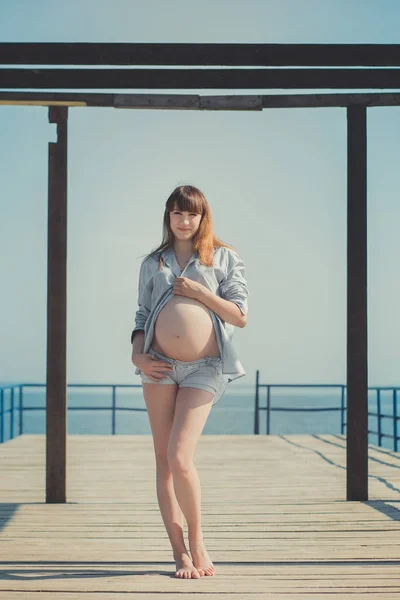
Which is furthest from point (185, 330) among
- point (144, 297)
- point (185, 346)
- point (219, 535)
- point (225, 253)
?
point (219, 535)

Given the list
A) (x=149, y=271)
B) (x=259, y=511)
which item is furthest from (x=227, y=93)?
(x=259, y=511)

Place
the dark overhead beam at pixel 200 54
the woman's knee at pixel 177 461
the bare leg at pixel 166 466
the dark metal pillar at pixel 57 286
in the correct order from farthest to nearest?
the dark metal pillar at pixel 57 286 < the dark overhead beam at pixel 200 54 < the bare leg at pixel 166 466 < the woman's knee at pixel 177 461

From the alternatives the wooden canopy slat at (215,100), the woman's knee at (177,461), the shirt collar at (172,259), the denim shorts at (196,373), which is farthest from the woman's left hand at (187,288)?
the wooden canopy slat at (215,100)

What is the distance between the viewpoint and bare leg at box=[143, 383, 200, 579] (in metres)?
3.07

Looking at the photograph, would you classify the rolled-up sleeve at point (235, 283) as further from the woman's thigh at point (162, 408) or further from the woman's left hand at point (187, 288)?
the woman's thigh at point (162, 408)

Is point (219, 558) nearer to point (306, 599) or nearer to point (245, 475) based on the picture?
point (306, 599)

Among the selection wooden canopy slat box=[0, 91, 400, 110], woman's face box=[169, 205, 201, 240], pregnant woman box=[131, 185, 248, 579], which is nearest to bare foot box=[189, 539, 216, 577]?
pregnant woman box=[131, 185, 248, 579]

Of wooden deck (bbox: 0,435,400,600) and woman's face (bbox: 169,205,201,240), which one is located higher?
woman's face (bbox: 169,205,201,240)

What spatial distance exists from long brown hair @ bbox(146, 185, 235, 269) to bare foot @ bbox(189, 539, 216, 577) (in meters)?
1.03

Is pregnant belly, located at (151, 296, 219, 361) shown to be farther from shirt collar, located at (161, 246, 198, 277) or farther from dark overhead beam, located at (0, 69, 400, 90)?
dark overhead beam, located at (0, 69, 400, 90)

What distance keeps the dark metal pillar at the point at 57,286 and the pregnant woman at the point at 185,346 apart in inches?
64.3

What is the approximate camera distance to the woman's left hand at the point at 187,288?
3.04 meters

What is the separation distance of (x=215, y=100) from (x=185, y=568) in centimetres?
273

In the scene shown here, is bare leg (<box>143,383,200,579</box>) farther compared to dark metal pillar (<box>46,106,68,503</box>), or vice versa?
dark metal pillar (<box>46,106,68,503</box>)
